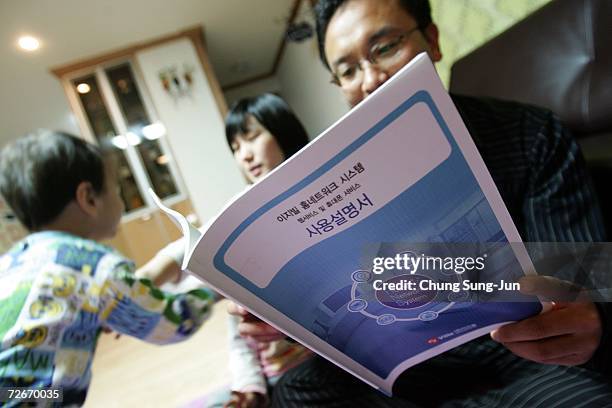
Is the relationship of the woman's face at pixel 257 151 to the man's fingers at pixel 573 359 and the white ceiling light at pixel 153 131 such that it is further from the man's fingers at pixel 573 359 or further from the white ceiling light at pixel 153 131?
the white ceiling light at pixel 153 131

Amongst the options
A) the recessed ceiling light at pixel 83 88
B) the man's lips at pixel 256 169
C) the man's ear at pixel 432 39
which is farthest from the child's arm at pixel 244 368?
the recessed ceiling light at pixel 83 88

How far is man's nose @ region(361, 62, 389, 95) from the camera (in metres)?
0.60

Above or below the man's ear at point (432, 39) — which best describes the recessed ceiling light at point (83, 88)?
above

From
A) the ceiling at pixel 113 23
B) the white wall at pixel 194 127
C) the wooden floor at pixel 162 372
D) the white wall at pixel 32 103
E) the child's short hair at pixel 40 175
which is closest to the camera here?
the child's short hair at pixel 40 175

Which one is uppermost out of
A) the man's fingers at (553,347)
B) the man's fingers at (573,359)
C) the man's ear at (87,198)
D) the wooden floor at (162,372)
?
the man's ear at (87,198)

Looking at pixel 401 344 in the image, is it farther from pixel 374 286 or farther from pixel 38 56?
pixel 38 56

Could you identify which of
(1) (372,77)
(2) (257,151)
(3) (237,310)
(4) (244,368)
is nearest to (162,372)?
(4) (244,368)

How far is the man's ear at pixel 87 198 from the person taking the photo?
80cm

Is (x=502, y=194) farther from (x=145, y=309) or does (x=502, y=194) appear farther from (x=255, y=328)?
(x=145, y=309)

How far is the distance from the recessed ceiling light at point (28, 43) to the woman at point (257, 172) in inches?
108

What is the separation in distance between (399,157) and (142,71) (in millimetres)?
3851

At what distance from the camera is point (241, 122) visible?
3.27ft

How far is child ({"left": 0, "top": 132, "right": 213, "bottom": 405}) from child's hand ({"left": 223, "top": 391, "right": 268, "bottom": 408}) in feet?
0.55

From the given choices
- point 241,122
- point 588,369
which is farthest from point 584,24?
point 241,122
